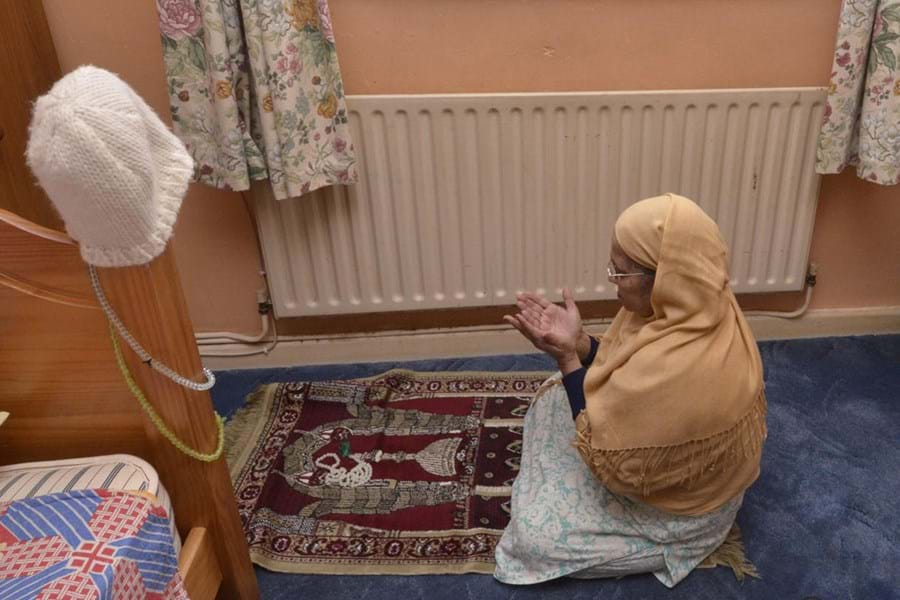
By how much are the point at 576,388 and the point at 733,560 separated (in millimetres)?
465

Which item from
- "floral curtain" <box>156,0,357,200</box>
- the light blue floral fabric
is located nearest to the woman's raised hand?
the light blue floral fabric

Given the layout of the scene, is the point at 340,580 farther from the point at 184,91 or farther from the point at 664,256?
the point at 184,91

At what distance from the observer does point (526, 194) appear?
183 cm

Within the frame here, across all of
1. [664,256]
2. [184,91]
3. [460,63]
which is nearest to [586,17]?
[460,63]

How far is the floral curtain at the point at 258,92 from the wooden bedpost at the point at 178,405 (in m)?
0.77

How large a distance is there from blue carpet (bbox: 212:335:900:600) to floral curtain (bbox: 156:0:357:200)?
0.66 metres

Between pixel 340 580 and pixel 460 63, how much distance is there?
1235 millimetres

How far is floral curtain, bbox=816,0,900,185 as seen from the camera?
1.58 metres

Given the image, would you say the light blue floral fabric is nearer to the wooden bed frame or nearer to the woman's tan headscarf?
the woman's tan headscarf

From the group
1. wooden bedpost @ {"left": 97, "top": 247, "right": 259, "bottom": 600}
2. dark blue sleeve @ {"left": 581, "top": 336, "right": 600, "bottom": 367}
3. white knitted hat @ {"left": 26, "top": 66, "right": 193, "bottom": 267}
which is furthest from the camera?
dark blue sleeve @ {"left": 581, "top": 336, "right": 600, "bottom": 367}

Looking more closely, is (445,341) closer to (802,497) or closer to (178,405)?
(802,497)

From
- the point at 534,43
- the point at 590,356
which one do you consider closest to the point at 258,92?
the point at 534,43

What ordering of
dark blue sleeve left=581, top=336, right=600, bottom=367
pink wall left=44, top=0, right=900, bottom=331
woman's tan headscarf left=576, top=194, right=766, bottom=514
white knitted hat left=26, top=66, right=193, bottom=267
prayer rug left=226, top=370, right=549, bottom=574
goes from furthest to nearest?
pink wall left=44, top=0, right=900, bottom=331 → dark blue sleeve left=581, top=336, right=600, bottom=367 → prayer rug left=226, top=370, right=549, bottom=574 → woman's tan headscarf left=576, top=194, right=766, bottom=514 → white knitted hat left=26, top=66, right=193, bottom=267

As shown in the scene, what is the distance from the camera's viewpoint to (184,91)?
61.8 inches
